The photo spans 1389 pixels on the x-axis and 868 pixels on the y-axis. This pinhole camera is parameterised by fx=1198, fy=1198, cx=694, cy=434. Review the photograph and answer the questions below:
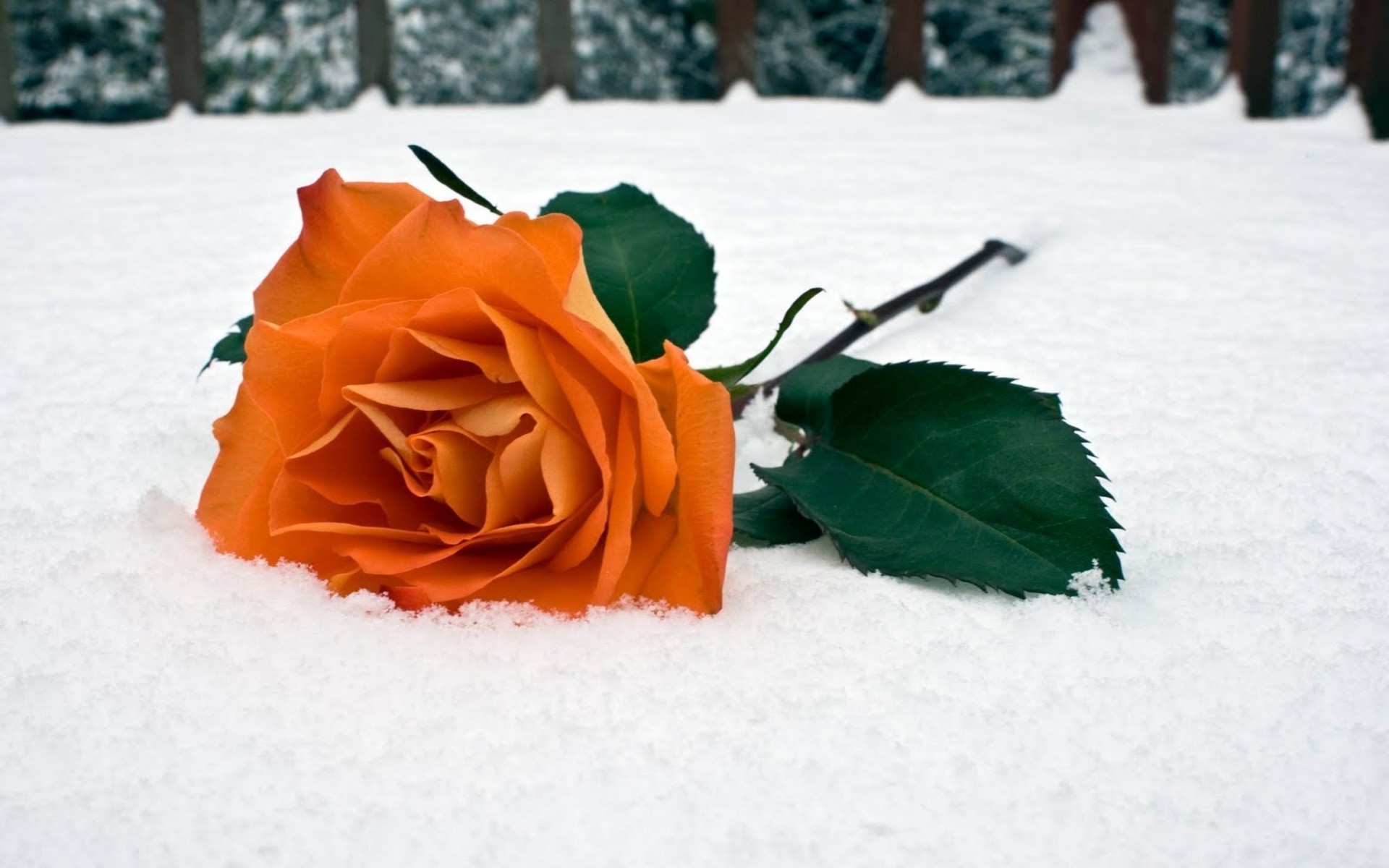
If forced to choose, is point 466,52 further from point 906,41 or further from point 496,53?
point 906,41

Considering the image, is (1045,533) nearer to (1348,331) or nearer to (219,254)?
(1348,331)

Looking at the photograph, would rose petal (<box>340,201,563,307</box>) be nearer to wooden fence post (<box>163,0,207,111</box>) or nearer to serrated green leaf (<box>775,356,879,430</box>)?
serrated green leaf (<box>775,356,879,430</box>)

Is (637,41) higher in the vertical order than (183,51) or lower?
higher

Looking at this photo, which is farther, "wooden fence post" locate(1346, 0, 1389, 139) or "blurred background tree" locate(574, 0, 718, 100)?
"blurred background tree" locate(574, 0, 718, 100)

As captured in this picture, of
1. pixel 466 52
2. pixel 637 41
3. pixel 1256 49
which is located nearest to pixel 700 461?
pixel 1256 49

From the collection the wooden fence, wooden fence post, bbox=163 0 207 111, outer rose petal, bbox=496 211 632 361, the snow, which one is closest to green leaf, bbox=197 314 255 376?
the snow

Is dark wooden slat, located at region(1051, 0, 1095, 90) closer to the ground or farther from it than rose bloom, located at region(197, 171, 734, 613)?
farther from it

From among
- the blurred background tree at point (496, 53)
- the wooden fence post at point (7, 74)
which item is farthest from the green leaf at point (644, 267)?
the blurred background tree at point (496, 53)
